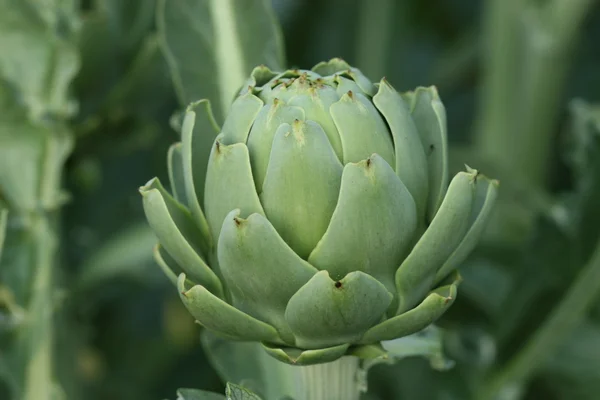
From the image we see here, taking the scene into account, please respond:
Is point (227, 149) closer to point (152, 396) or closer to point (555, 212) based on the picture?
point (555, 212)

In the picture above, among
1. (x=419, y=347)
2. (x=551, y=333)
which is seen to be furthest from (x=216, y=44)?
(x=551, y=333)

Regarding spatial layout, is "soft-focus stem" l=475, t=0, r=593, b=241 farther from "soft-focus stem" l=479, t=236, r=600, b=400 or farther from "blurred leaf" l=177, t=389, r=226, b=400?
"blurred leaf" l=177, t=389, r=226, b=400

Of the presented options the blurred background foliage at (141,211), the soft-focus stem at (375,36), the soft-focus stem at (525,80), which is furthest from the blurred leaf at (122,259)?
the soft-focus stem at (375,36)

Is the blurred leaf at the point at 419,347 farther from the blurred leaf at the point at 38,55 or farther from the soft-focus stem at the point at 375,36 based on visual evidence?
the soft-focus stem at the point at 375,36

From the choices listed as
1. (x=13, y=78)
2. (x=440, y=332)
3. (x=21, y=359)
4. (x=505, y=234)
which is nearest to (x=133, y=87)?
(x=13, y=78)

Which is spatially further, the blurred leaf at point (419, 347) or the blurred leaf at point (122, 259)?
the blurred leaf at point (122, 259)

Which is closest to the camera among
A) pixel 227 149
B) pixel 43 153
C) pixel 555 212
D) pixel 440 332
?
pixel 227 149
